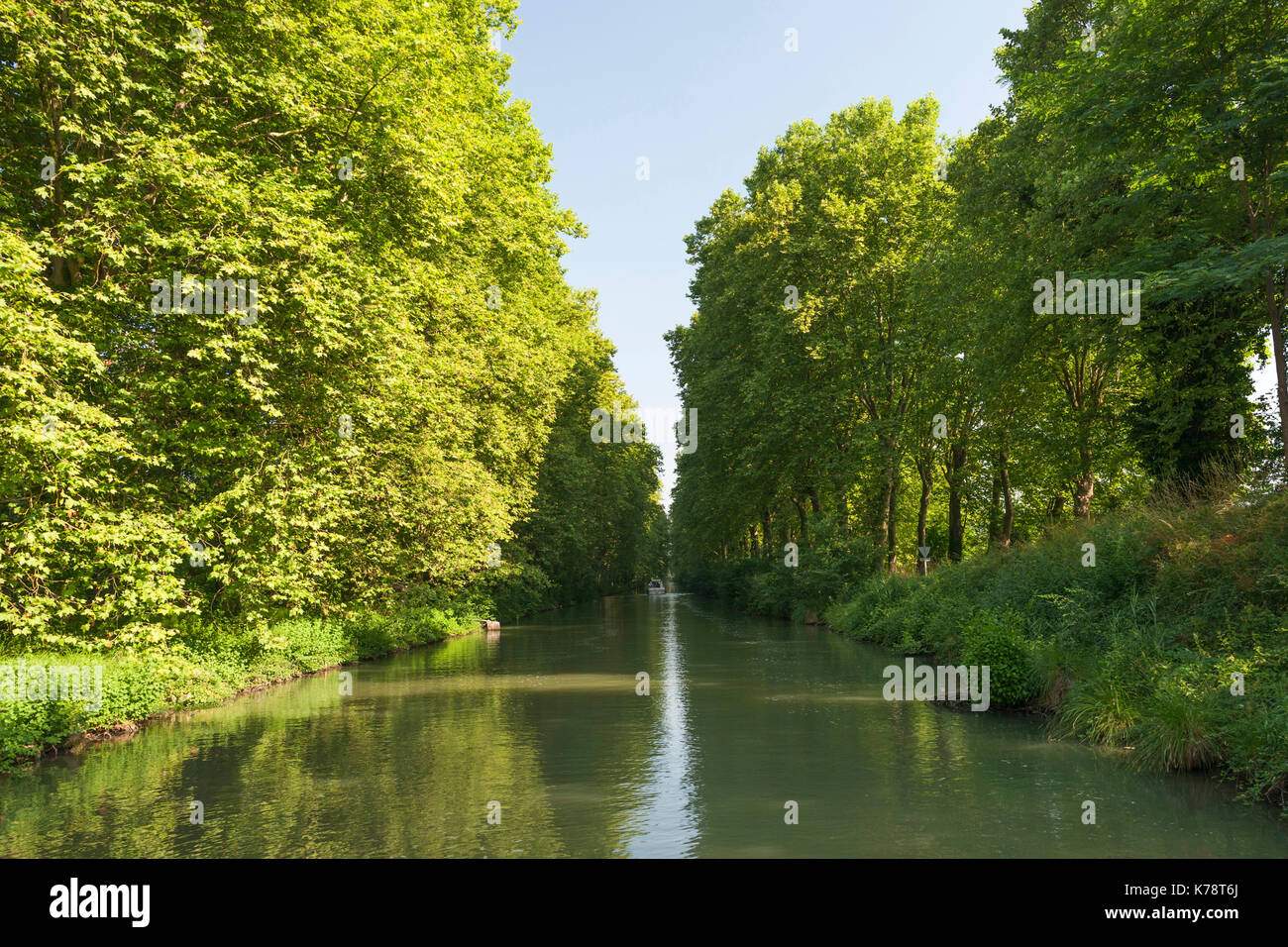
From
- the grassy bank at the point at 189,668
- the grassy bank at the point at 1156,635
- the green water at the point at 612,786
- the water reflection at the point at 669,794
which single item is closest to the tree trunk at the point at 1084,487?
the grassy bank at the point at 1156,635

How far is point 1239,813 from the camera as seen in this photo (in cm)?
884

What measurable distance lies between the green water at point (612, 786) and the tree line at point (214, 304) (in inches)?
139

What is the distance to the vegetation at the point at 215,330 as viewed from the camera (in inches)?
534

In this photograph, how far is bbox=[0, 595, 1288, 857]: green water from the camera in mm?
8234

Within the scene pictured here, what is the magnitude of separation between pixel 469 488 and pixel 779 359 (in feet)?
59.3

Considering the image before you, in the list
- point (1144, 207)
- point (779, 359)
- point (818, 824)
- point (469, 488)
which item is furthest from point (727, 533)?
point (818, 824)

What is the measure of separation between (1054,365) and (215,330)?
A: 24896 millimetres

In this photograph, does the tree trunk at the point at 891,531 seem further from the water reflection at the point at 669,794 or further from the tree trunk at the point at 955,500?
the water reflection at the point at 669,794

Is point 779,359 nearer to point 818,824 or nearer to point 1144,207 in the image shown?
point 1144,207

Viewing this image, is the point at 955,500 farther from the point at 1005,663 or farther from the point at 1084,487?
the point at 1005,663

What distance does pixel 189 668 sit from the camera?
15562 millimetres
